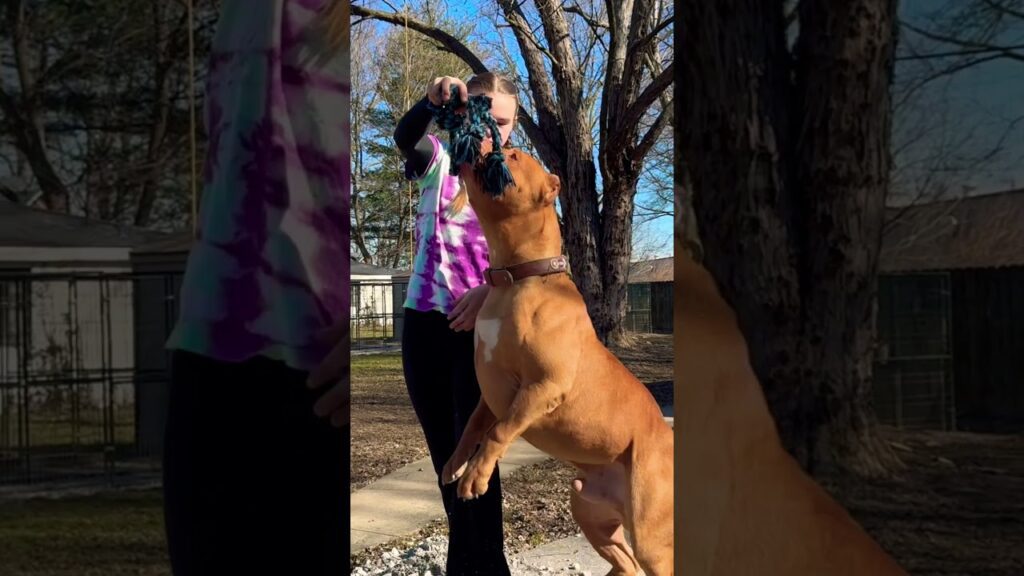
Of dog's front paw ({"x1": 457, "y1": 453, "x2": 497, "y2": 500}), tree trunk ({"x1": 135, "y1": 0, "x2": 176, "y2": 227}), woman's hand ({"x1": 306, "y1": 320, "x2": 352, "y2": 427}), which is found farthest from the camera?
dog's front paw ({"x1": 457, "y1": 453, "x2": 497, "y2": 500})

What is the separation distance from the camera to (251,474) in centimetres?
179

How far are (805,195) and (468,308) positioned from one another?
109 centimetres

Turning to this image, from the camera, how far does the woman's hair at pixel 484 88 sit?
2510mm

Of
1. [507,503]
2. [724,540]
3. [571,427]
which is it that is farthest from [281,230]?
[507,503]

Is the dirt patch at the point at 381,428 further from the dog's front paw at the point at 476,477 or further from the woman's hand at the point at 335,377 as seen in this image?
the woman's hand at the point at 335,377

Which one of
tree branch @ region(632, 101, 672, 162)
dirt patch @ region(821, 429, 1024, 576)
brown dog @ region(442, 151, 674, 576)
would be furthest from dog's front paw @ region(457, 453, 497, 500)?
tree branch @ region(632, 101, 672, 162)

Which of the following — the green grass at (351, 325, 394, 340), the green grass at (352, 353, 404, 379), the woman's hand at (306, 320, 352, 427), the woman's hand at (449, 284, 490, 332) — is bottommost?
the green grass at (352, 353, 404, 379)

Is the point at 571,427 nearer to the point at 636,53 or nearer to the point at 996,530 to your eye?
the point at 996,530

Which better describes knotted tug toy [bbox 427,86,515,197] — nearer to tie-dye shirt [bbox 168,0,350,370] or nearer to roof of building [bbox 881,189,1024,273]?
tie-dye shirt [bbox 168,0,350,370]

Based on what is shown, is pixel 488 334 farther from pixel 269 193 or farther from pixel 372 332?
pixel 372 332

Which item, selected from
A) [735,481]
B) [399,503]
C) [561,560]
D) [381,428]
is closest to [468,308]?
[735,481]

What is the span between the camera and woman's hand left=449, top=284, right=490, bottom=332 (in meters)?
2.37

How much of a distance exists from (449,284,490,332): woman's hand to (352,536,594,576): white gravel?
1.40 metres

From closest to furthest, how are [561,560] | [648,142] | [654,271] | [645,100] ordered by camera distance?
[561,560] < [645,100] < [648,142] < [654,271]
